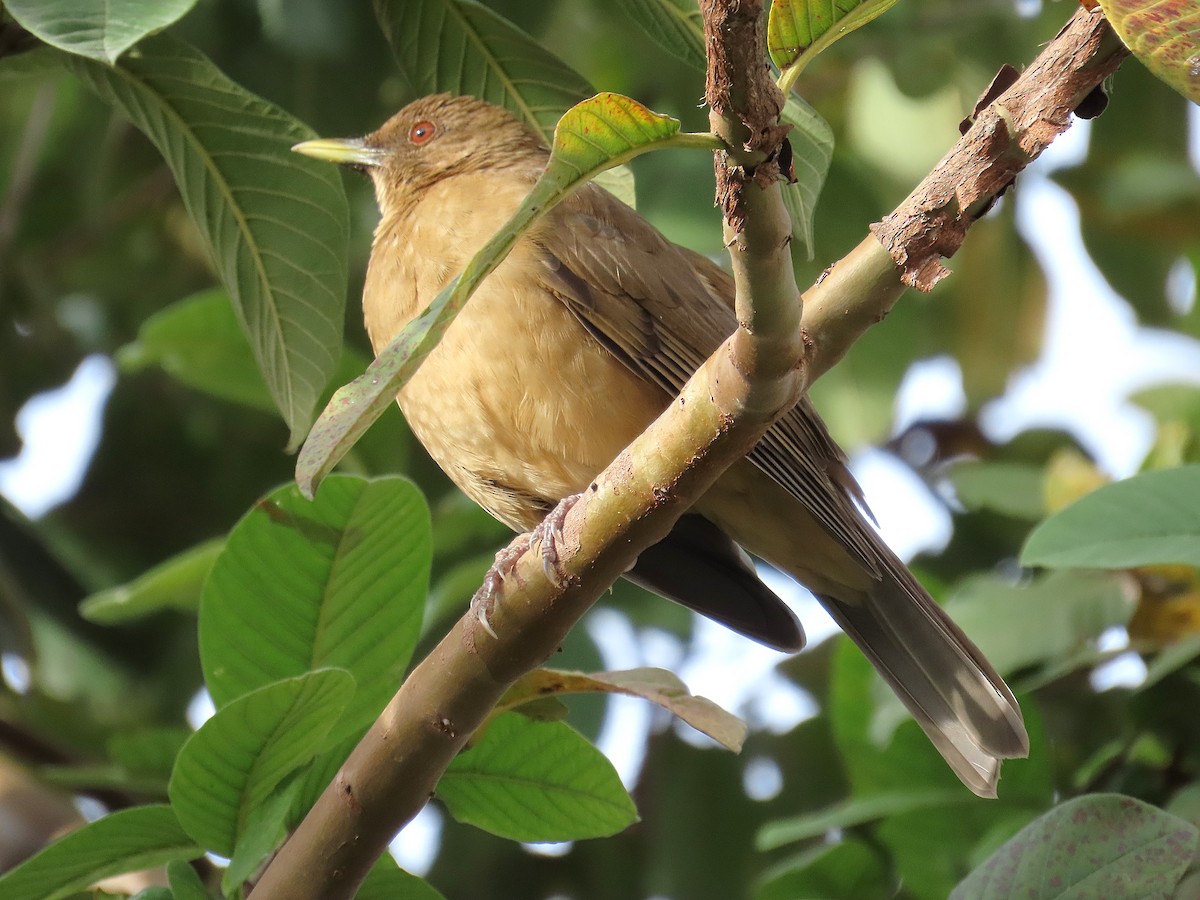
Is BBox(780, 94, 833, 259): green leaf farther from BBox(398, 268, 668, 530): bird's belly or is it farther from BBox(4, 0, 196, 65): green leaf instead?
BBox(4, 0, 196, 65): green leaf

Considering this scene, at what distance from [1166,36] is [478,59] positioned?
5.38 feet

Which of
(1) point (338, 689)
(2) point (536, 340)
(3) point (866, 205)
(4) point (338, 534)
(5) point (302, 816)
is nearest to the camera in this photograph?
(1) point (338, 689)

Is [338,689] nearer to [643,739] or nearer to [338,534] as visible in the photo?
[338,534]

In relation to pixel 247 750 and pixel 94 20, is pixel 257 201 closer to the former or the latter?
pixel 94 20

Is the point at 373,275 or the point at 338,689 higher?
the point at 373,275

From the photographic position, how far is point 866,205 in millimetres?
4680

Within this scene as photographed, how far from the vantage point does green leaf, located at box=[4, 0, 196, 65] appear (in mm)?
1946

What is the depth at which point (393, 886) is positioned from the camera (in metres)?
2.34

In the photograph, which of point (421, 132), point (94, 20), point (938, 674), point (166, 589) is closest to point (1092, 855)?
point (938, 674)

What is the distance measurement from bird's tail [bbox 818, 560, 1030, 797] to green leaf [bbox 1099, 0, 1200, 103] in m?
1.86

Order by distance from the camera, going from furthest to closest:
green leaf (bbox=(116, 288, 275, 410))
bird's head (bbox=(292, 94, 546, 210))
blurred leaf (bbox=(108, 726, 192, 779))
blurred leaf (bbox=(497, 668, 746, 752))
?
1. bird's head (bbox=(292, 94, 546, 210))
2. green leaf (bbox=(116, 288, 275, 410))
3. blurred leaf (bbox=(108, 726, 192, 779))
4. blurred leaf (bbox=(497, 668, 746, 752))

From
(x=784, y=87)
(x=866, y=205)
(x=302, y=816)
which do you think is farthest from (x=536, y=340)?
(x=866, y=205)

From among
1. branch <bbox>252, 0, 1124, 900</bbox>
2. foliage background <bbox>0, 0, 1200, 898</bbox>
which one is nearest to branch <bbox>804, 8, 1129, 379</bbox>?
branch <bbox>252, 0, 1124, 900</bbox>

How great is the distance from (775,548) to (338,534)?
128cm
